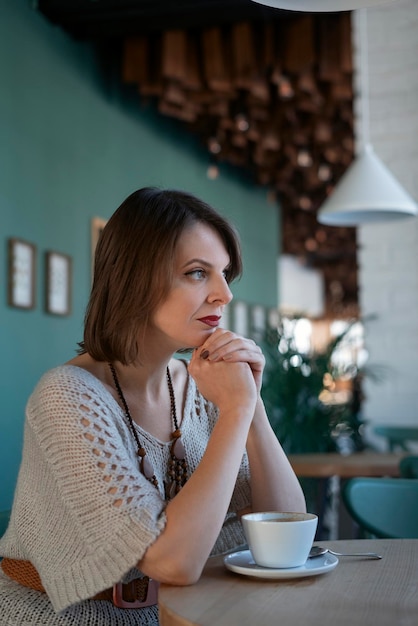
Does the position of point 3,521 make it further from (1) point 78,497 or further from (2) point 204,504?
(2) point 204,504

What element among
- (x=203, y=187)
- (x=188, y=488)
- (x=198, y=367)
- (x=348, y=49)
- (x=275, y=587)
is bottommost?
(x=275, y=587)

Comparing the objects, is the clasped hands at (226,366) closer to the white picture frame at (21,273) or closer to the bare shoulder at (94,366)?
the bare shoulder at (94,366)

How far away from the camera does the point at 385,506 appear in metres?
2.33

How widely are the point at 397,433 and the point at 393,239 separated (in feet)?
3.83

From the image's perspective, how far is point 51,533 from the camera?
1466mm

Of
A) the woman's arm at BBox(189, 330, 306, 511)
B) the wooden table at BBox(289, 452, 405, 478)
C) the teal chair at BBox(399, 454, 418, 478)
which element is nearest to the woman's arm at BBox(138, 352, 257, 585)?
the woman's arm at BBox(189, 330, 306, 511)

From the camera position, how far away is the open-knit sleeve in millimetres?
1364

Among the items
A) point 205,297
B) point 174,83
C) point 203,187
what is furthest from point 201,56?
point 205,297

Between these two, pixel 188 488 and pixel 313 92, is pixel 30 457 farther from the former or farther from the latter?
pixel 313 92

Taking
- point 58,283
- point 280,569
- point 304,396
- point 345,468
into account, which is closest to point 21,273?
point 58,283

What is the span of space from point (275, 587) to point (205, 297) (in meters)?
0.60

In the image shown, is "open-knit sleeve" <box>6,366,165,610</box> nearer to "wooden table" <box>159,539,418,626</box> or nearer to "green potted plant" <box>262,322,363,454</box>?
"wooden table" <box>159,539,418,626</box>

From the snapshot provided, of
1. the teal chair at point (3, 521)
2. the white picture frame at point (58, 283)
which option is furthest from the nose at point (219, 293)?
the white picture frame at point (58, 283)

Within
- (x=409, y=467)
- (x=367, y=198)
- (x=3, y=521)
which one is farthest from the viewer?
(x=367, y=198)
